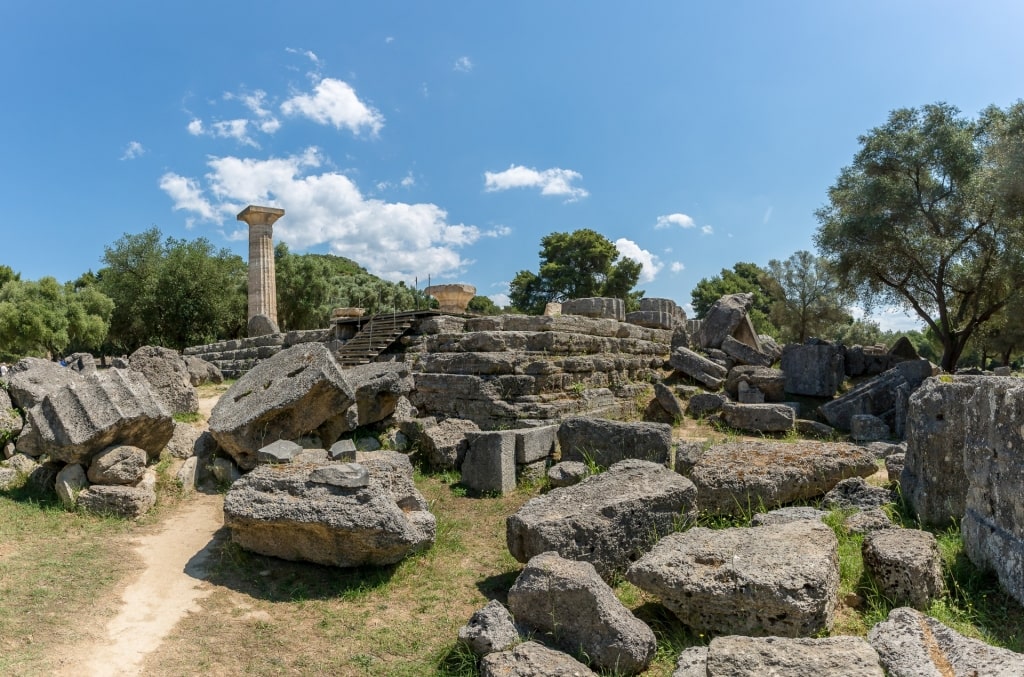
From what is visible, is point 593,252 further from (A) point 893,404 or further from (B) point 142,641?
(B) point 142,641

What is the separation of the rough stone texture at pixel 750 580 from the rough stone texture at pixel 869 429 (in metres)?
6.18

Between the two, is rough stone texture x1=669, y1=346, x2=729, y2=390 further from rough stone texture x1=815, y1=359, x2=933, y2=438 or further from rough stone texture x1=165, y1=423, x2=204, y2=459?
rough stone texture x1=165, y1=423, x2=204, y2=459

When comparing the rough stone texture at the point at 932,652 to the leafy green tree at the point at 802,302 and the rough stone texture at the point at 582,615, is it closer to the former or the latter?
the rough stone texture at the point at 582,615

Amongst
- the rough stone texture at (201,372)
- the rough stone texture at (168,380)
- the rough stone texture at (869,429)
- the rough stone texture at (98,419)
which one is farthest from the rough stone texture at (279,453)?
the rough stone texture at (201,372)

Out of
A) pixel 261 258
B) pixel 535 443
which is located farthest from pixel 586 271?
pixel 535 443

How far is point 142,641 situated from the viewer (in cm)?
410

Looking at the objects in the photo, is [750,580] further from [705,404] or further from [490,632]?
[705,404]

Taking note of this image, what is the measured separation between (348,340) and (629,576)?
12.4m

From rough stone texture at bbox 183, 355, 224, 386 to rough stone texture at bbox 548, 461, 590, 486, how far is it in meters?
10.7

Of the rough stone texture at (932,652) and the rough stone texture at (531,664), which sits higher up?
the rough stone texture at (932,652)

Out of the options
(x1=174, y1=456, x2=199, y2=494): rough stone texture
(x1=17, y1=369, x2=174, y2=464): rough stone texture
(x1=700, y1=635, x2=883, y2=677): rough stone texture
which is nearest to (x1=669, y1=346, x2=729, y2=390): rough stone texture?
(x1=174, y1=456, x2=199, y2=494): rough stone texture

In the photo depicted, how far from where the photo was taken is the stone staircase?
12250 mm

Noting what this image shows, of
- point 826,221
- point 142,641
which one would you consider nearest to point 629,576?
point 142,641

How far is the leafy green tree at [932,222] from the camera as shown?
15.6m
